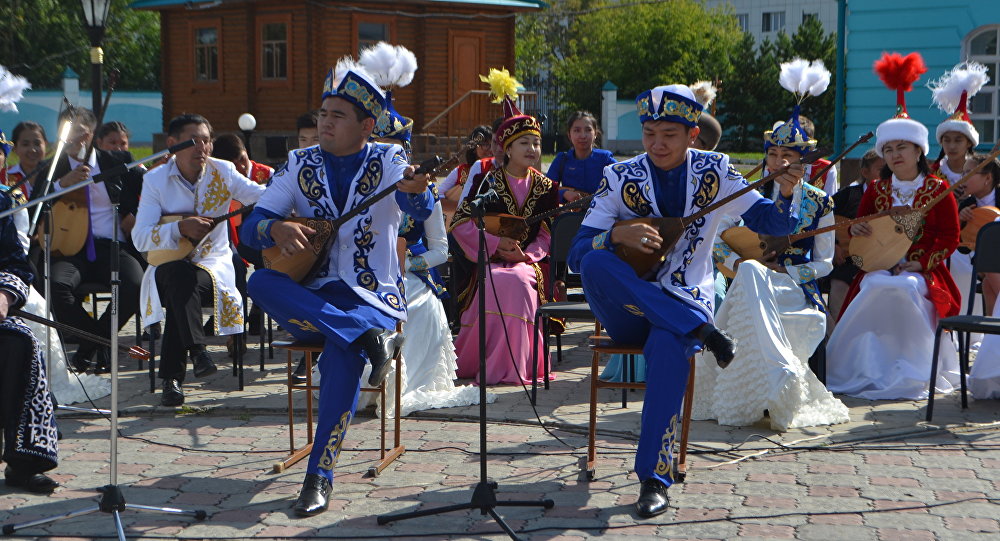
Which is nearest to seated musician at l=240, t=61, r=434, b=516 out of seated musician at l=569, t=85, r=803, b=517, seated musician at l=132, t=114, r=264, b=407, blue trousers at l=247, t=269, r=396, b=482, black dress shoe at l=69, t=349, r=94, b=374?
blue trousers at l=247, t=269, r=396, b=482

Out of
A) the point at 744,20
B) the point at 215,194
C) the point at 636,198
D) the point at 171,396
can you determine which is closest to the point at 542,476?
the point at 636,198

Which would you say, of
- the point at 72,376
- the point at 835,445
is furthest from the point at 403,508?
the point at 72,376

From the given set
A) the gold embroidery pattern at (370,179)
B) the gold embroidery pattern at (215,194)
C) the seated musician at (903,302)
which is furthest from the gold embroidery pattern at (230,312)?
the seated musician at (903,302)

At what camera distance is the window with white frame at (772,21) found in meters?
54.3

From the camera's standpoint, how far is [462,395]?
21.5 feet

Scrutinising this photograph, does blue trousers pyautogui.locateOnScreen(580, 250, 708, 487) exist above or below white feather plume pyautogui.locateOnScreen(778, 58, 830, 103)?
below

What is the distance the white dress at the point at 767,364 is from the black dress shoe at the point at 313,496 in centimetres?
240

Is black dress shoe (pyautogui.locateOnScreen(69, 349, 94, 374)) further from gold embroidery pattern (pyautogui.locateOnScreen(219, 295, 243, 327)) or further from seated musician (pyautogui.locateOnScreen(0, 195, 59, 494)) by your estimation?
seated musician (pyautogui.locateOnScreen(0, 195, 59, 494))

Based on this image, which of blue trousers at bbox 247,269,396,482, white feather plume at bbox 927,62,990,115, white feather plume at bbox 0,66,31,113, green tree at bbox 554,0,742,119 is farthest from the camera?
green tree at bbox 554,0,742,119

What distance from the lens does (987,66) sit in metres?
16.1

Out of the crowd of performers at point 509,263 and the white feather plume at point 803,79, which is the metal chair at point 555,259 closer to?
the crowd of performers at point 509,263

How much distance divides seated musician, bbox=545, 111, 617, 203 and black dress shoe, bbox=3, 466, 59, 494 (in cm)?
467

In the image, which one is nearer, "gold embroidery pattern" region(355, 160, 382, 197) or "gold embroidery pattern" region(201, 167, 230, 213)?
"gold embroidery pattern" region(355, 160, 382, 197)

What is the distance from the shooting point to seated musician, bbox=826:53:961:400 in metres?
6.96
